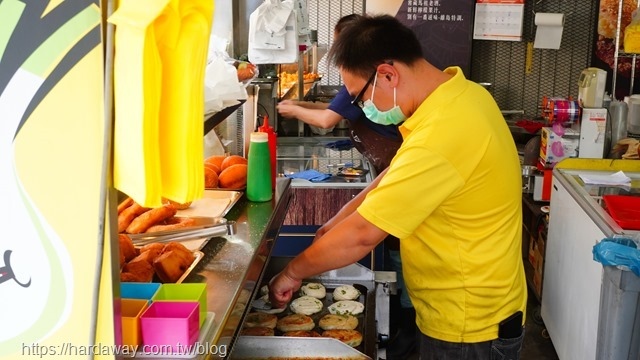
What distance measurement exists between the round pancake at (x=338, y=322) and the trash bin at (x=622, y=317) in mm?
1308

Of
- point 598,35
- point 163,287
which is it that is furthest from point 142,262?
point 598,35

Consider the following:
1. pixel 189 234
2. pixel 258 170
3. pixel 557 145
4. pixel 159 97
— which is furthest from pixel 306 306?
pixel 557 145

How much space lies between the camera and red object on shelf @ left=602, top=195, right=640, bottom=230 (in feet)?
11.0

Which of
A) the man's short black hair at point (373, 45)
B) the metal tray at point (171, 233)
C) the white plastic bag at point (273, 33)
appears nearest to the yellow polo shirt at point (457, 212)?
the man's short black hair at point (373, 45)

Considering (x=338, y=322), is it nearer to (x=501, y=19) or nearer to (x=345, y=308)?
(x=345, y=308)

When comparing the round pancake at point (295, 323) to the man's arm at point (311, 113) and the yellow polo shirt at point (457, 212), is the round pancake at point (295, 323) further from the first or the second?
the man's arm at point (311, 113)

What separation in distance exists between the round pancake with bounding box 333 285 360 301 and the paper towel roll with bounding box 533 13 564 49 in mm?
4766

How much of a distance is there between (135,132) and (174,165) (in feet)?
0.29

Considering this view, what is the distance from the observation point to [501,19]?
23.0ft

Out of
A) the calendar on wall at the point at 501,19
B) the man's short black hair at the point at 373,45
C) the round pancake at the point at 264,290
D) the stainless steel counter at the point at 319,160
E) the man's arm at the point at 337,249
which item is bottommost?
the round pancake at the point at 264,290

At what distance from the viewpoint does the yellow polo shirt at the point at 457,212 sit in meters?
2.27

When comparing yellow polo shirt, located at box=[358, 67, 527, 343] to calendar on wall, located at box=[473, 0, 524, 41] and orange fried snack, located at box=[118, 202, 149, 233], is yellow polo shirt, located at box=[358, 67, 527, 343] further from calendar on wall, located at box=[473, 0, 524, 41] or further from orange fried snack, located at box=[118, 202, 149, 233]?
calendar on wall, located at box=[473, 0, 524, 41]

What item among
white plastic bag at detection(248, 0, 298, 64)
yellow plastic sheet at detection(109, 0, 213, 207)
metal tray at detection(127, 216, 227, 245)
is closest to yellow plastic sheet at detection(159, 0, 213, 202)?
yellow plastic sheet at detection(109, 0, 213, 207)

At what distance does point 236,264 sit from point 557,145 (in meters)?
3.44
